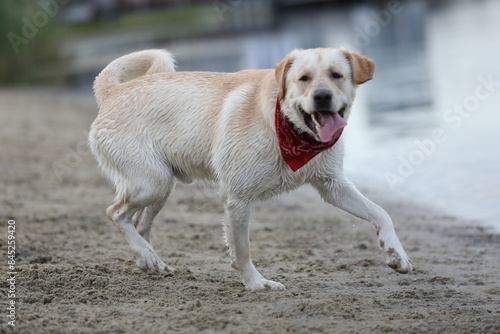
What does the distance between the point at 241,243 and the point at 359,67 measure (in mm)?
1413

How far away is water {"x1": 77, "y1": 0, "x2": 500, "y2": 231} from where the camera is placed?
9094mm

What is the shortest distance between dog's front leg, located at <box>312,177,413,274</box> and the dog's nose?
2.68 feet

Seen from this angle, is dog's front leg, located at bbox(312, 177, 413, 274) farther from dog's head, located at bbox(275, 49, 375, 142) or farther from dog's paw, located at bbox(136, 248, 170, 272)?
dog's paw, located at bbox(136, 248, 170, 272)

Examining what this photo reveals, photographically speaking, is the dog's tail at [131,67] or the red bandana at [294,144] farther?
the dog's tail at [131,67]

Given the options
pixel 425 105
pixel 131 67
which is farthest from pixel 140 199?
pixel 425 105

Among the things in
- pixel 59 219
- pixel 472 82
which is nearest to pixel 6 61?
pixel 472 82

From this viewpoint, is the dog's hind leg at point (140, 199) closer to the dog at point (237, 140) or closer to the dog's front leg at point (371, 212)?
the dog at point (237, 140)

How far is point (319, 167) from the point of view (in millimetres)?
5578

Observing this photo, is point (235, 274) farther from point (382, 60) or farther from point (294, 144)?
point (382, 60)

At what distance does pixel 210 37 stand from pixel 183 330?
33868mm

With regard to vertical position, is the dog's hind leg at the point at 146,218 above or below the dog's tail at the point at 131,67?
below

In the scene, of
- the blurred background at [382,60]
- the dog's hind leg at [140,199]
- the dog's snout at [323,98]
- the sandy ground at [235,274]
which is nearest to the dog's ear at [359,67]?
the dog's snout at [323,98]

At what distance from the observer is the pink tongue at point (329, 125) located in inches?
203

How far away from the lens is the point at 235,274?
6.09 m
